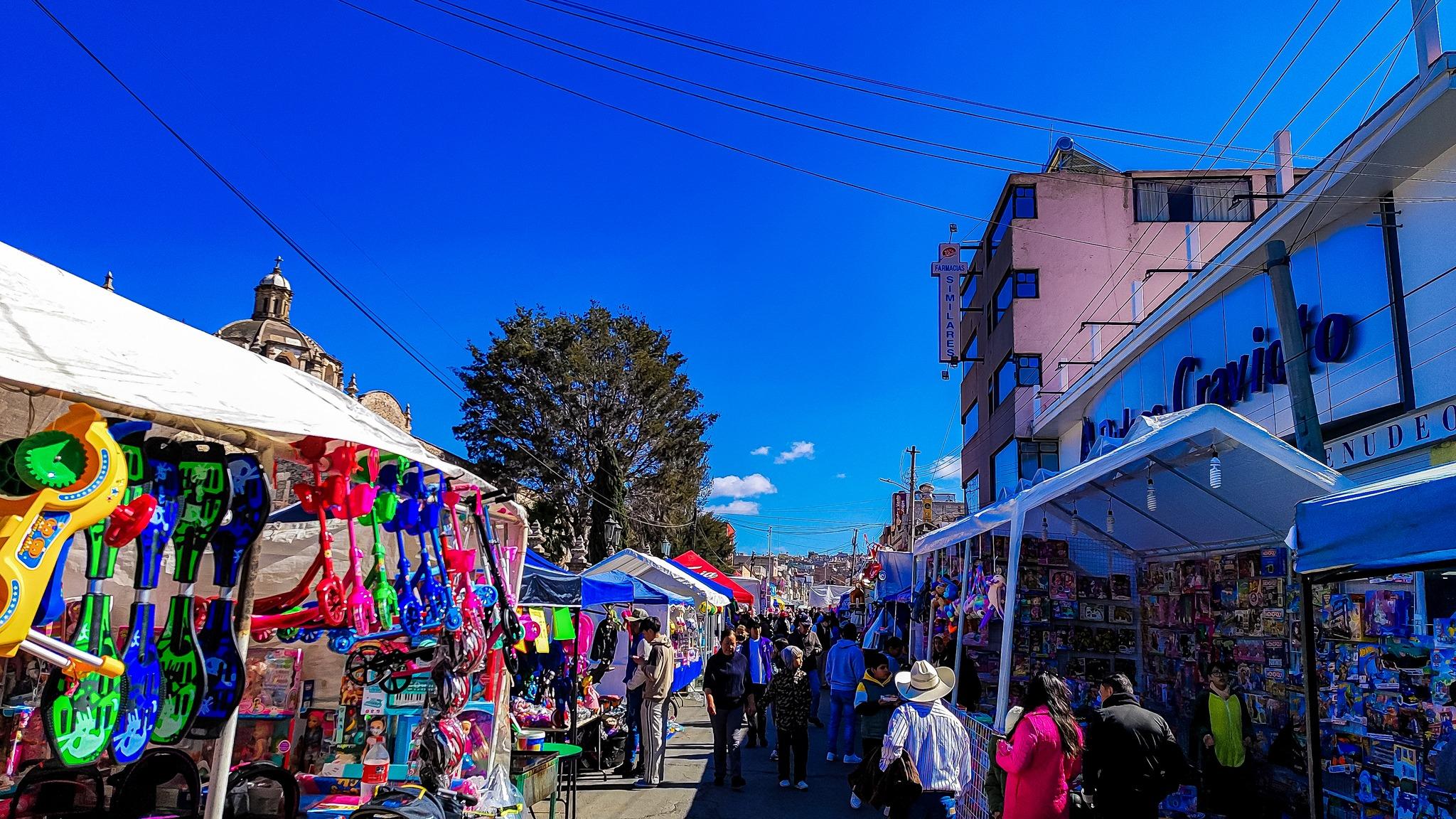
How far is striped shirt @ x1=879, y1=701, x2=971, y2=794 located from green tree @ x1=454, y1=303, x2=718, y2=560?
2296cm

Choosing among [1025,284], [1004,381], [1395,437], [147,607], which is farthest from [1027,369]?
[147,607]

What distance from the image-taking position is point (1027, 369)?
85.2ft

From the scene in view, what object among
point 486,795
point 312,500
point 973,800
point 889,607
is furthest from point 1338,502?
point 889,607

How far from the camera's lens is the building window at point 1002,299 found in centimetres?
2684

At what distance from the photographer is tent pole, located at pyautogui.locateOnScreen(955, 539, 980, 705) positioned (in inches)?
371

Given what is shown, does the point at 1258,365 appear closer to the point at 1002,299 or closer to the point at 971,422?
the point at 1002,299

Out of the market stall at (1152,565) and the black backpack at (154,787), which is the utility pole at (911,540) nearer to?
the market stall at (1152,565)

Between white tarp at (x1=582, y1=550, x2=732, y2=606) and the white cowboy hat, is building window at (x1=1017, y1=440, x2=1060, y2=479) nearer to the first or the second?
white tarp at (x1=582, y1=550, x2=732, y2=606)

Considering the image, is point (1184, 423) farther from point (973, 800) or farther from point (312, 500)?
point (312, 500)

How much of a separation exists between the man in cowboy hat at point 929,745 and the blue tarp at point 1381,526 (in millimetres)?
2882

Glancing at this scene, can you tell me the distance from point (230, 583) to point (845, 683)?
29.0 ft

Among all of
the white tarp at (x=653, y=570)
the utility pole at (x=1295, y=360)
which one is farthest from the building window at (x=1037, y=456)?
the utility pole at (x=1295, y=360)

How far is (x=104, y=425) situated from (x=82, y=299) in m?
1.40

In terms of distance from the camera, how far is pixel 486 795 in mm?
6211
